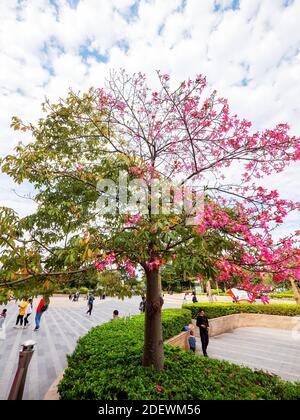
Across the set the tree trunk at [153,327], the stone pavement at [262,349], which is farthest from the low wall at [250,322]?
the tree trunk at [153,327]

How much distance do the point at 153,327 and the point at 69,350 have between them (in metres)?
6.04

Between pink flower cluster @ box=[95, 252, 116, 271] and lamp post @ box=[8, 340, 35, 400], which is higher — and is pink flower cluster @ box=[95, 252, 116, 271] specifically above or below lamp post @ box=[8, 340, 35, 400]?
above

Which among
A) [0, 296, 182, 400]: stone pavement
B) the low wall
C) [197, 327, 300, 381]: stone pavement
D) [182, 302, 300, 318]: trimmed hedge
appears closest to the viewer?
[0, 296, 182, 400]: stone pavement

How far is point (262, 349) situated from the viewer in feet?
37.1

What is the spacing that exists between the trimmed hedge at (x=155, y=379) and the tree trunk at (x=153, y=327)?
21 cm

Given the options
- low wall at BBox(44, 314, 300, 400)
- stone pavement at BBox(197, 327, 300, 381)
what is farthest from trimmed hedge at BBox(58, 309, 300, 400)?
low wall at BBox(44, 314, 300, 400)

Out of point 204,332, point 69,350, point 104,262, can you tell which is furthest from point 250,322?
point 104,262

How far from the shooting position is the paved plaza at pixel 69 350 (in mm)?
6449

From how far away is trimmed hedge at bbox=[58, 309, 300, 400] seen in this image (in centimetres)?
405

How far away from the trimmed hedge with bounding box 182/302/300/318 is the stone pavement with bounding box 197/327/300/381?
1.38 m

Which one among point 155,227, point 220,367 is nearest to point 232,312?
point 220,367

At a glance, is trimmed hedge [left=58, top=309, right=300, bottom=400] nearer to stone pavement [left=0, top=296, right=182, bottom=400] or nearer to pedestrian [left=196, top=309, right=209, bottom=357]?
stone pavement [left=0, top=296, right=182, bottom=400]

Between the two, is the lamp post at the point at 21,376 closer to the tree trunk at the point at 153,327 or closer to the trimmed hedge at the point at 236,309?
the tree trunk at the point at 153,327
